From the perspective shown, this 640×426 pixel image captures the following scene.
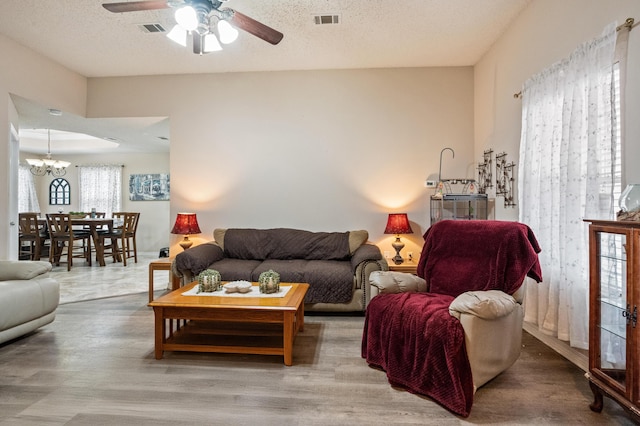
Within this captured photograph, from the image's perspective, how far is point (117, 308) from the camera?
359cm

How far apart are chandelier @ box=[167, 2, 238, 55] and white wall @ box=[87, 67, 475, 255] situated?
1809mm

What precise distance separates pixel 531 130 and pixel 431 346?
6.48 feet

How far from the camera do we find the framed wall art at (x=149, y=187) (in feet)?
25.1

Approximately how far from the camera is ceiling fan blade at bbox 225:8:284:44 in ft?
7.54

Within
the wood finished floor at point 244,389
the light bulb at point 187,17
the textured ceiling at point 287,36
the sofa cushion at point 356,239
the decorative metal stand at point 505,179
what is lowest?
the wood finished floor at point 244,389

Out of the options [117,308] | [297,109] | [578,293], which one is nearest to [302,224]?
[297,109]

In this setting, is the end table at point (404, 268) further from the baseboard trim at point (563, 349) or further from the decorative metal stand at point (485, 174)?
the decorative metal stand at point (485, 174)

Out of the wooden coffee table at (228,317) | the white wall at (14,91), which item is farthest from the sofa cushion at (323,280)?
the white wall at (14,91)

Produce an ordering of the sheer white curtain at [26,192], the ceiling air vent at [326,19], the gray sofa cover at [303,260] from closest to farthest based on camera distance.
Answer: the ceiling air vent at [326,19]
the gray sofa cover at [303,260]
the sheer white curtain at [26,192]

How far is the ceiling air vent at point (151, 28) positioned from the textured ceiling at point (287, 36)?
6 cm

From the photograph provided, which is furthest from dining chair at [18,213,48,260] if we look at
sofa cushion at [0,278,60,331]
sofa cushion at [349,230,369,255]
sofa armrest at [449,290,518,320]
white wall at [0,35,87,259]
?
sofa armrest at [449,290,518,320]

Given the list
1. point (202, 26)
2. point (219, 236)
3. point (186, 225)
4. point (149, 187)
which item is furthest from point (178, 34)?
point (149, 187)

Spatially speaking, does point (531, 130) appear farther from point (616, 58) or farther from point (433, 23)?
point (433, 23)

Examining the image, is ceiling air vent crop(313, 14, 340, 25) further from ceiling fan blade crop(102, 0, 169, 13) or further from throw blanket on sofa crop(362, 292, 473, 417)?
throw blanket on sofa crop(362, 292, 473, 417)
